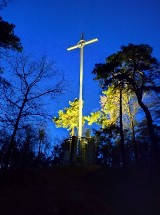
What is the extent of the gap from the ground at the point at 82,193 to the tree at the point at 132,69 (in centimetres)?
696

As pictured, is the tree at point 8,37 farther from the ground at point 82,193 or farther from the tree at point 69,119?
the tree at point 69,119

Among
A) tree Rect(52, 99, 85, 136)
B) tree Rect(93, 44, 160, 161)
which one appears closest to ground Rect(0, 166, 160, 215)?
tree Rect(93, 44, 160, 161)

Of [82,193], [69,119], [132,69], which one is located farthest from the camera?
[69,119]

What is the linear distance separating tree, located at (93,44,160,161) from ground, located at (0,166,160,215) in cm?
696

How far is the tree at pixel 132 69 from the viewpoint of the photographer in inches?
829

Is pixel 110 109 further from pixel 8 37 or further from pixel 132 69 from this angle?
pixel 8 37

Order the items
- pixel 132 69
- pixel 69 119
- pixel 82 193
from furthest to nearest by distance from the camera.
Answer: pixel 69 119 < pixel 132 69 < pixel 82 193

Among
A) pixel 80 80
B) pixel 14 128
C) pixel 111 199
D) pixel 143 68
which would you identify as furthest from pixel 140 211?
pixel 80 80

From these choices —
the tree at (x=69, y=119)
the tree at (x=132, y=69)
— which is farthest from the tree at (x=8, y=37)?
the tree at (x=69, y=119)

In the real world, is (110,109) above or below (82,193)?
above

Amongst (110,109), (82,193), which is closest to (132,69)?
(110,109)

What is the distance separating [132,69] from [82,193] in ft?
39.7

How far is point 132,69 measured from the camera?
72.9 ft

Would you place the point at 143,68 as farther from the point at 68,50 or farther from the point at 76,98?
the point at 76,98
